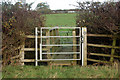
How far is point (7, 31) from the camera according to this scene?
5.46 meters

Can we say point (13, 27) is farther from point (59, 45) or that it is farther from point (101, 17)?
point (101, 17)

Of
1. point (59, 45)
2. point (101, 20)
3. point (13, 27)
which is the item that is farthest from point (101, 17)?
point (13, 27)

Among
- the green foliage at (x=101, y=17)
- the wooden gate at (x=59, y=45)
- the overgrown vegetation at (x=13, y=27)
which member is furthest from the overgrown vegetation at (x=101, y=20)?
the overgrown vegetation at (x=13, y=27)

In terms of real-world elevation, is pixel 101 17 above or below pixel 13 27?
above

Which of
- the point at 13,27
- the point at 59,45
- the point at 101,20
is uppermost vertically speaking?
the point at 101,20

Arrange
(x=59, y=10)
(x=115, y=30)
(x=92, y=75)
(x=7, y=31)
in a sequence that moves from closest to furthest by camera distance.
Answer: (x=92, y=75)
(x=7, y=31)
(x=115, y=30)
(x=59, y=10)

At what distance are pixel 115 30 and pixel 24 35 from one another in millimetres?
3242

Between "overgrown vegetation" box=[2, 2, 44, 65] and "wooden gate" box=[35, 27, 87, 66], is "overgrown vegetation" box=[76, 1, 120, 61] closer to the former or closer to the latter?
"wooden gate" box=[35, 27, 87, 66]

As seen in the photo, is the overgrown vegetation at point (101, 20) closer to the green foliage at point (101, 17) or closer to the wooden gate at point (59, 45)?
the green foliage at point (101, 17)

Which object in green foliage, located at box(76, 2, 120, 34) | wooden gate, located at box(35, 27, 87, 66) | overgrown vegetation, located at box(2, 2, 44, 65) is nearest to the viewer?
overgrown vegetation, located at box(2, 2, 44, 65)

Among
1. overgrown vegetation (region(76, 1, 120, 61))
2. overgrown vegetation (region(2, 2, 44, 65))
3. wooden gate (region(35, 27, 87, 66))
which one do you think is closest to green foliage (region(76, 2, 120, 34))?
overgrown vegetation (region(76, 1, 120, 61))

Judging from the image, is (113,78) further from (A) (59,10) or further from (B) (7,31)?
(A) (59,10)

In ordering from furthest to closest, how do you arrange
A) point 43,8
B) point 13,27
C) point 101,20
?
1. point 43,8
2. point 101,20
3. point 13,27

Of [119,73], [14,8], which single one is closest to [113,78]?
[119,73]
